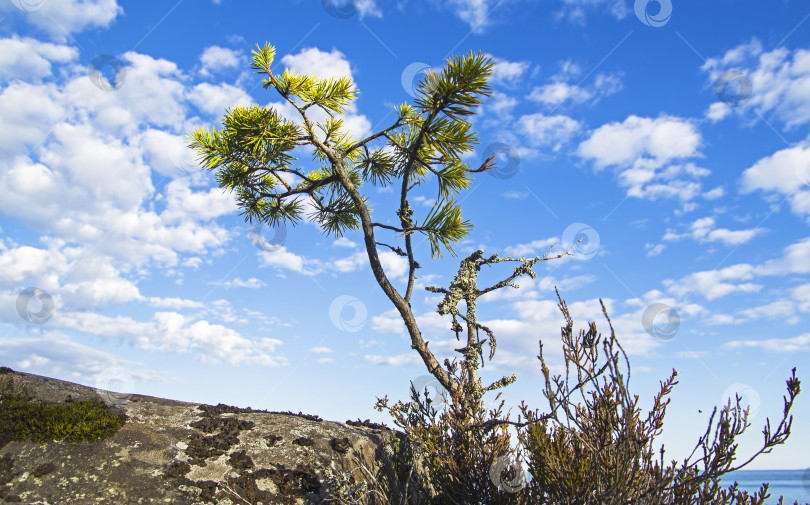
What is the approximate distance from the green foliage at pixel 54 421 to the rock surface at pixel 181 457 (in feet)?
0.26

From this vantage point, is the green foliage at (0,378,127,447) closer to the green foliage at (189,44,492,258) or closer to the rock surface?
the rock surface

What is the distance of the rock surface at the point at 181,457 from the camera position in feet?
18.3

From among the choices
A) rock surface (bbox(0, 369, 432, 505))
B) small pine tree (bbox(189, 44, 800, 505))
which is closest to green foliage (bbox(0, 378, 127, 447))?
rock surface (bbox(0, 369, 432, 505))

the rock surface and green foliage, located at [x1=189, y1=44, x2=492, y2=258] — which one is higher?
green foliage, located at [x1=189, y1=44, x2=492, y2=258]

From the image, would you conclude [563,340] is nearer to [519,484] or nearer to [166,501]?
[519,484]

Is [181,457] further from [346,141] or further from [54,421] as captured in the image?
[346,141]

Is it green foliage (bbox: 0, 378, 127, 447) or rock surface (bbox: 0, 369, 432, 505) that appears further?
green foliage (bbox: 0, 378, 127, 447)

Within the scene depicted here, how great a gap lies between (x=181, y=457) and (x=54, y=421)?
1664 millimetres

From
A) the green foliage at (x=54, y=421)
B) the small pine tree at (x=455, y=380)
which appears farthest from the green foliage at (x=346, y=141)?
the green foliage at (x=54, y=421)

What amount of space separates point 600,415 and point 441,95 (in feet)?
17.3

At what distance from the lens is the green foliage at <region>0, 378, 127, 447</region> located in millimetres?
6074

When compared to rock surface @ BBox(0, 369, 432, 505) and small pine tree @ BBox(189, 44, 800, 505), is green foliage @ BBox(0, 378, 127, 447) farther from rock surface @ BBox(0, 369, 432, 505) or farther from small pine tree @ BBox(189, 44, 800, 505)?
small pine tree @ BBox(189, 44, 800, 505)

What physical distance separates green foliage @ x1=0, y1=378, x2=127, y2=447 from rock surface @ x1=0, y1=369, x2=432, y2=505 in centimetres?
8

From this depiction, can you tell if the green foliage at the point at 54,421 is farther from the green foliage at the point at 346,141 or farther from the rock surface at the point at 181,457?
the green foliage at the point at 346,141
